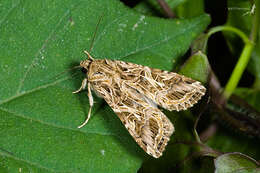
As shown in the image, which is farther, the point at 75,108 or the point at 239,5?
the point at 239,5

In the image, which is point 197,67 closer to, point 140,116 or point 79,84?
point 140,116

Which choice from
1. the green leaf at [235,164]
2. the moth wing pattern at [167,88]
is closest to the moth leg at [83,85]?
the moth wing pattern at [167,88]

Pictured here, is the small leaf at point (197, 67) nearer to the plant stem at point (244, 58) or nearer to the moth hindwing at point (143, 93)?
the moth hindwing at point (143, 93)

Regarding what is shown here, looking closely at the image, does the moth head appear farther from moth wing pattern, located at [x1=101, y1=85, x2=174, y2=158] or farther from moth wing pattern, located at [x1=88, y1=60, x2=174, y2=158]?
moth wing pattern, located at [x1=101, y1=85, x2=174, y2=158]

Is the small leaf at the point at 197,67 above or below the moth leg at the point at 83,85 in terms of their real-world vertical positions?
above

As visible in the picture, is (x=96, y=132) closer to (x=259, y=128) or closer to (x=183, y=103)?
(x=183, y=103)

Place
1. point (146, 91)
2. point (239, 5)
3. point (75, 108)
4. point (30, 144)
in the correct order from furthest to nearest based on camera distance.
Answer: point (239, 5), point (146, 91), point (75, 108), point (30, 144)

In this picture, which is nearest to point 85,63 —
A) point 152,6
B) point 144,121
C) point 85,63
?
point 85,63

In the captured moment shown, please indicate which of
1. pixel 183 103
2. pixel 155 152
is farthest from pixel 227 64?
pixel 155 152

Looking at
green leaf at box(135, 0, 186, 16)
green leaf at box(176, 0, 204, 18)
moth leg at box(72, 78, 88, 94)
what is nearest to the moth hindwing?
moth leg at box(72, 78, 88, 94)
